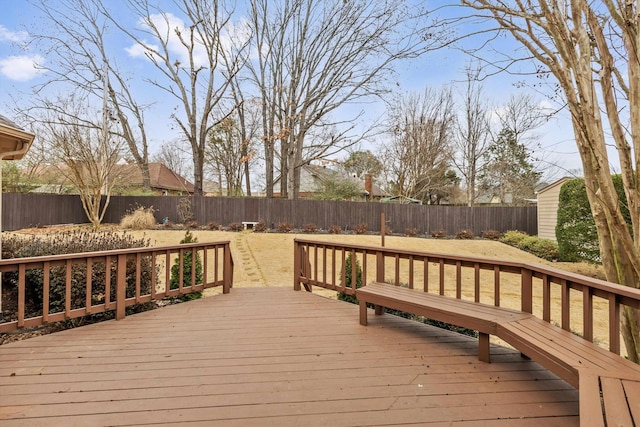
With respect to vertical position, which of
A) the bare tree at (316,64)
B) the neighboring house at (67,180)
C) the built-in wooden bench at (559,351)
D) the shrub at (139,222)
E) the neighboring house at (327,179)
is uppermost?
the bare tree at (316,64)

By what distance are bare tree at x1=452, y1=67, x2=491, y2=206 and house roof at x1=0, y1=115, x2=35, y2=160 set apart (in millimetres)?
19298

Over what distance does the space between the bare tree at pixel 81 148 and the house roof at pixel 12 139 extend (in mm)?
8141

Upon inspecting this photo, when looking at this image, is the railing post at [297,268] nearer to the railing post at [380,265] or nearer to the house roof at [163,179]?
the railing post at [380,265]

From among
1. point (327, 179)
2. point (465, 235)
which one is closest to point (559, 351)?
point (465, 235)

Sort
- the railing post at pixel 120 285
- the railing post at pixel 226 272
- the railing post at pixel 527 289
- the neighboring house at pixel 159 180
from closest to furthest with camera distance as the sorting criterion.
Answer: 1. the railing post at pixel 527 289
2. the railing post at pixel 120 285
3. the railing post at pixel 226 272
4. the neighboring house at pixel 159 180

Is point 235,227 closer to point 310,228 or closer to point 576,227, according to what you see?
point 310,228

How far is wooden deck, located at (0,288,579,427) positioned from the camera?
1.67m

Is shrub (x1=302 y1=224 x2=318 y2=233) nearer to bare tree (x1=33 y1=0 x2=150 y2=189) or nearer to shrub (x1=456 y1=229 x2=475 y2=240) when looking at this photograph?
shrub (x1=456 y1=229 x2=475 y2=240)

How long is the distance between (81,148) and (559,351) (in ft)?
45.6

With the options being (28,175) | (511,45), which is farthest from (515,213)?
(28,175)

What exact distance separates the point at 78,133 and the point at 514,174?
23.8 m

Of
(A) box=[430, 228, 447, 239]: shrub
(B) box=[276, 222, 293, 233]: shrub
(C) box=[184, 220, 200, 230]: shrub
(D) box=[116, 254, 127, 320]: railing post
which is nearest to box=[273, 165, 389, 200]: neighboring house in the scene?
(B) box=[276, 222, 293, 233]: shrub

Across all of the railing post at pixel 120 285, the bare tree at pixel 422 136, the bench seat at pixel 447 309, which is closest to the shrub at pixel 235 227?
the railing post at pixel 120 285

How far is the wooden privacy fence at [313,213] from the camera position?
42.0 feet
